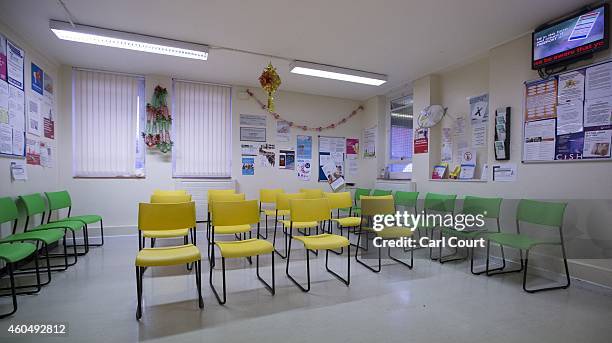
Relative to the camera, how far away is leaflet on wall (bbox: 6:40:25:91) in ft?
10.5

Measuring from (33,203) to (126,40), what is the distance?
7.34ft

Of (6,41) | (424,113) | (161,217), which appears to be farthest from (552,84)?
(6,41)

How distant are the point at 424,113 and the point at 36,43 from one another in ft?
18.3

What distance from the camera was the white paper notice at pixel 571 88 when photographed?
287 centimetres

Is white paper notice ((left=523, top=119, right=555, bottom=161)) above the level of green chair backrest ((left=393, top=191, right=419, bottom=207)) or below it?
above

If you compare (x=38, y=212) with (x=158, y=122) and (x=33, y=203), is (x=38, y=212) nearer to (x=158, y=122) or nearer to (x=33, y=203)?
(x=33, y=203)

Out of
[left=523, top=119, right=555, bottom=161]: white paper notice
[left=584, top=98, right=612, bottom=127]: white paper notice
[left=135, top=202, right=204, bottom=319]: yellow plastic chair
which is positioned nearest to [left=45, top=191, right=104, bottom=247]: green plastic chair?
[left=135, top=202, right=204, bottom=319]: yellow plastic chair

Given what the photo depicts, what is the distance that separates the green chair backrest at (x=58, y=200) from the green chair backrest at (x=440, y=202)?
17.0 ft

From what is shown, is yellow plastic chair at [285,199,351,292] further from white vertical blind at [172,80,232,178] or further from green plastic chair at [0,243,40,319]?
white vertical blind at [172,80,232,178]

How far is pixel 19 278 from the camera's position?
3.00 metres

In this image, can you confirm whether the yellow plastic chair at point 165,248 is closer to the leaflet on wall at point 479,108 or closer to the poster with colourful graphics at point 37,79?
the poster with colourful graphics at point 37,79

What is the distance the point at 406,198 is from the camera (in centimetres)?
447

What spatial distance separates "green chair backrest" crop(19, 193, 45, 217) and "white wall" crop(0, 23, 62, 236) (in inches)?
5.4

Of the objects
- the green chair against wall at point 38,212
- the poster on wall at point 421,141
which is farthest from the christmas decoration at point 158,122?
the poster on wall at point 421,141
